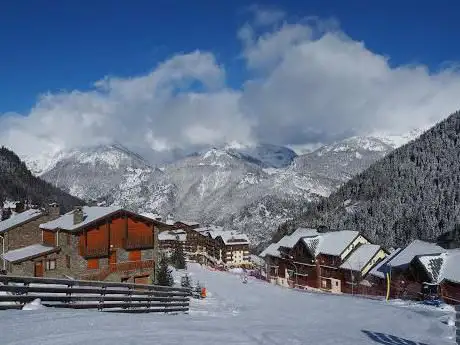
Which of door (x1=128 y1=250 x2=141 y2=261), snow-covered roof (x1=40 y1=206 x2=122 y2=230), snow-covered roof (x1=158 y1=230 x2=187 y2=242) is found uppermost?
snow-covered roof (x1=40 y1=206 x2=122 y2=230)

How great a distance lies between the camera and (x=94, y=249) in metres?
44.7

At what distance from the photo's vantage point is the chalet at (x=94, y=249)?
44.4 m

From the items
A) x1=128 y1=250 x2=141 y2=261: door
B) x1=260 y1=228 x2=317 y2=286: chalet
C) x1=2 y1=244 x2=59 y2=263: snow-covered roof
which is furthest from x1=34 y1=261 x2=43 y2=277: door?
x1=260 y1=228 x2=317 y2=286: chalet

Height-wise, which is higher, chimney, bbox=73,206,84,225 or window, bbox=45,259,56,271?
chimney, bbox=73,206,84,225

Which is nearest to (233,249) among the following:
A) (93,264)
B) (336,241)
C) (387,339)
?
(336,241)

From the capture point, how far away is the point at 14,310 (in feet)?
46.5

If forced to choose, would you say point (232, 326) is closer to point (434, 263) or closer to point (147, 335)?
point (147, 335)

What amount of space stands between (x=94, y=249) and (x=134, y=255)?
4079 mm

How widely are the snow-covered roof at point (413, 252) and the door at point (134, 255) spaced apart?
29947 millimetres

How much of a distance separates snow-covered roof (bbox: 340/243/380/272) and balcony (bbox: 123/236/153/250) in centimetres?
3327

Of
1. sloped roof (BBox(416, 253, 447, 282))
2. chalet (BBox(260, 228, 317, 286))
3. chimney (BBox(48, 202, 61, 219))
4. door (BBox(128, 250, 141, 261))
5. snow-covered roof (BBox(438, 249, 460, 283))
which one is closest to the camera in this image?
door (BBox(128, 250, 141, 261))

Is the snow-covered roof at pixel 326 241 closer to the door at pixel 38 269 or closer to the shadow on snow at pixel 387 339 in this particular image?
the door at pixel 38 269

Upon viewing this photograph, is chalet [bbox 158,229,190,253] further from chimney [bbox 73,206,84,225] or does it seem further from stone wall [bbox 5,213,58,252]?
chimney [bbox 73,206,84,225]

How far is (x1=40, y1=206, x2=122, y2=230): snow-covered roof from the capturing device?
44641 mm
